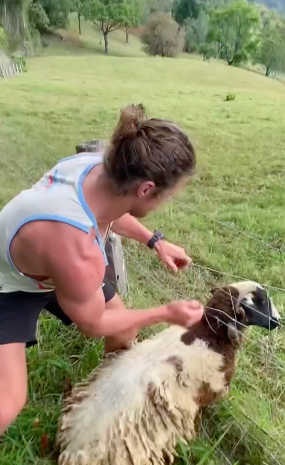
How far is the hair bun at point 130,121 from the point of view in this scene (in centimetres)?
169

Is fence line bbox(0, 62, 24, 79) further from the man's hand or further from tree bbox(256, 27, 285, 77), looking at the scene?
tree bbox(256, 27, 285, 77)

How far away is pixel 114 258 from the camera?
2.81 m

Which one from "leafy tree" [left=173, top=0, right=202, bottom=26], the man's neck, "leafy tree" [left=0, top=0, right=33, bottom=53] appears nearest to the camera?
the man's neck

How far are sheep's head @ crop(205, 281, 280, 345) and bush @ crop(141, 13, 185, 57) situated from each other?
17.3 metres

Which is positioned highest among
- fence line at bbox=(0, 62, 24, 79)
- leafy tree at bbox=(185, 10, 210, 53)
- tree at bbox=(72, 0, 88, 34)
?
fence line at bbox=(0, 62, 24, 79)

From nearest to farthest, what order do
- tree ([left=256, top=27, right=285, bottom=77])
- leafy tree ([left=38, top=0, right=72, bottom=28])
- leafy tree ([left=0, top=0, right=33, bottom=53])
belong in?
1. leafy tree ([left=0, top=0, right=33, bottom=53])
2. leafy tree ([left=38, top=0, right=72, bottom=28])
3. tree ([left=256, top=27, right=285, bottom=77])

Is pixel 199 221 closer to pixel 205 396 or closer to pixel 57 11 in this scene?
pixel 205 396

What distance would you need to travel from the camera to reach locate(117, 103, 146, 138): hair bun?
66.6 inches

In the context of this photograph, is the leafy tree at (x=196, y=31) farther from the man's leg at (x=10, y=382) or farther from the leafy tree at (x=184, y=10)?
the man's leg at (x=10, y=382)

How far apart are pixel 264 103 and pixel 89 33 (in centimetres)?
914

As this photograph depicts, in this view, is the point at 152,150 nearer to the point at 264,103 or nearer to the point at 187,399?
the point at 187,399

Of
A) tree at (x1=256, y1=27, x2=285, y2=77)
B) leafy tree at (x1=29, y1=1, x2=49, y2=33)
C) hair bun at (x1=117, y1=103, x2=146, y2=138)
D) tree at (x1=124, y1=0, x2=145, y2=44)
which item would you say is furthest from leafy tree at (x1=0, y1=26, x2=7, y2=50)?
tree at (x1=256, y1=27, x2=285, y2=77)

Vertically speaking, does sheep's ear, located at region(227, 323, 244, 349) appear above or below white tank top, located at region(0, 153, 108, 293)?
below

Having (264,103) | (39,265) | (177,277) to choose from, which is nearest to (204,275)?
(177,277)
